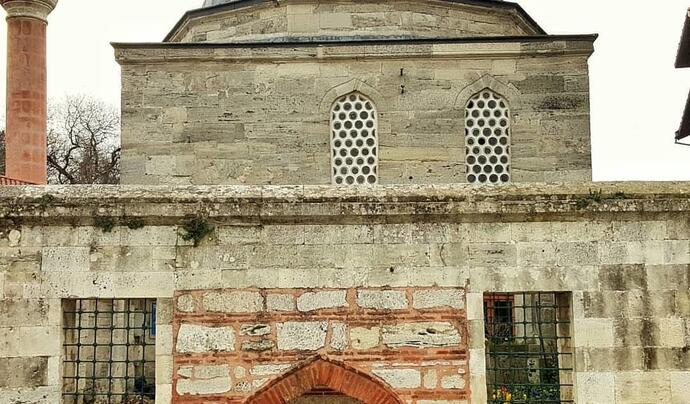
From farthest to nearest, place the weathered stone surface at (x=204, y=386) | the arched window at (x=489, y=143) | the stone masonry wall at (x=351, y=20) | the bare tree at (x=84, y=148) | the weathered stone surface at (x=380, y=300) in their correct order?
the bare tree at (x=84, y=148)
the stone masonry wall at (x=351, y=20)
the arched window at (x=489, y=143)
the weathered stone surface at (x=380, y=300)
the weathered stone surface at (x=204, y=386)

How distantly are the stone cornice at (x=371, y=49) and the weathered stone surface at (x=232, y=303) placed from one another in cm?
787

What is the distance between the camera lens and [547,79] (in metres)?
13.7

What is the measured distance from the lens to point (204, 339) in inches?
248

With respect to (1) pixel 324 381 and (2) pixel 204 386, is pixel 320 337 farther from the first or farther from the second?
(2) pixel 204 386

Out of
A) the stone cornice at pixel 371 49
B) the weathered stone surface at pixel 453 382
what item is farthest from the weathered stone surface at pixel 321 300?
the stone cornice at pixel 371 49

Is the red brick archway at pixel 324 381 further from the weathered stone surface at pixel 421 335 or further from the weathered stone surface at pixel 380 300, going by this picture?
the weathered stone surface at pixel 380 300

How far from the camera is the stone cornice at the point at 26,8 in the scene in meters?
13.6

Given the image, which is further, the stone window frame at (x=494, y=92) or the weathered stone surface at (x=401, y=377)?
the stone window frame at (x=494, y=92)

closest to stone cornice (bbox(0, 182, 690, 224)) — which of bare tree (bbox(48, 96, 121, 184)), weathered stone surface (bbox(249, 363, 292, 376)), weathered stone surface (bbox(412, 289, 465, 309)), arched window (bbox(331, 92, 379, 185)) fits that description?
weathered stone surface (bbox(412, 289, 465, 309))

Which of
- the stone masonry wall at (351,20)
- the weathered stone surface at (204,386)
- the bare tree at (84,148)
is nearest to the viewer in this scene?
the weathered stone surface at (204,386)


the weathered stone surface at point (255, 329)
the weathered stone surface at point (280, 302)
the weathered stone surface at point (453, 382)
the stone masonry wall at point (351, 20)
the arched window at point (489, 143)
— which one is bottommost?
the weathered stone surface at point (453, 382)

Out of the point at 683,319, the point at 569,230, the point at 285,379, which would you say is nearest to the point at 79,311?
the point at 285,379

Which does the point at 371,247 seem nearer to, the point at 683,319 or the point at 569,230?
the point at 569,230

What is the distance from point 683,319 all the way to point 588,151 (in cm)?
738
